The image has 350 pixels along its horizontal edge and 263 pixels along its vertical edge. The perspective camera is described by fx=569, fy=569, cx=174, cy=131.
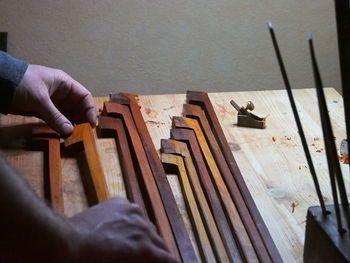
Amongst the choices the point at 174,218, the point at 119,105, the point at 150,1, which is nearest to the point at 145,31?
the point at 150,1

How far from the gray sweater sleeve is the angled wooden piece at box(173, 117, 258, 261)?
0.36m

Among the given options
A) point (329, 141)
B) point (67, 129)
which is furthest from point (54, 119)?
point (329, 141)

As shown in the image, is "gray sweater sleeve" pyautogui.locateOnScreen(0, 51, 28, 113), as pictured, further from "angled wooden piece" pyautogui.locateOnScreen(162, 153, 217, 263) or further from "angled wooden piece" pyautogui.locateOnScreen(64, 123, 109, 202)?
"angled wooden piece" pyautogui.locateOnScreen(162, 153, 217, 263)

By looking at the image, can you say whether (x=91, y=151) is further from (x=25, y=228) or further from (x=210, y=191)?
(x=25, y=228)

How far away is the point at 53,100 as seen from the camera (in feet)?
4.39

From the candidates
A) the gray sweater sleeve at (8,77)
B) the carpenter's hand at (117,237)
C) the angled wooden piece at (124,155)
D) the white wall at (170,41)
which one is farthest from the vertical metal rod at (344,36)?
the white wall at (170,41)

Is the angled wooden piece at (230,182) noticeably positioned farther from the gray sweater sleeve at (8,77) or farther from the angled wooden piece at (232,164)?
the gray sweater sleeve at (8,77)

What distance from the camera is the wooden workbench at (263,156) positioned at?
1.05 m

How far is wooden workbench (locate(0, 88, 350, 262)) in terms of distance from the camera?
3.44ft

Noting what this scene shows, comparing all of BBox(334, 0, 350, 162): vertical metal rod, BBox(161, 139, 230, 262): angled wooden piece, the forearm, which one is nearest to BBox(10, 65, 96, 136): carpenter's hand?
BBox(161, 139, 230, 262): angled wooden piece

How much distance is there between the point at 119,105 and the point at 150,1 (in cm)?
96

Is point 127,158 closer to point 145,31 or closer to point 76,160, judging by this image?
point 76,160

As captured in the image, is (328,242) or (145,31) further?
(145,31)

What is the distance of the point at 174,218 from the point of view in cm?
99
